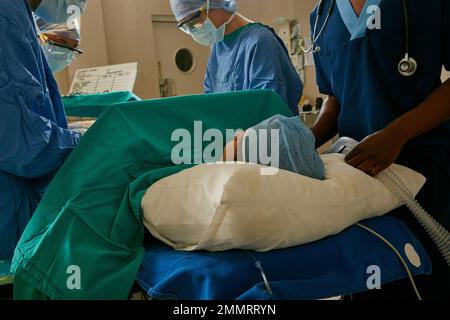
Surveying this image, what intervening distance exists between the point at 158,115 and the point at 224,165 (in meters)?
0.29

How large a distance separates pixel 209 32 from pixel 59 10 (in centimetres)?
74

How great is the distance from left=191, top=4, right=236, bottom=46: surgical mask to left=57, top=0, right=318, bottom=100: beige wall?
1922 millimetres

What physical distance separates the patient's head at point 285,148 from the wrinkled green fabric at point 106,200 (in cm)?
19

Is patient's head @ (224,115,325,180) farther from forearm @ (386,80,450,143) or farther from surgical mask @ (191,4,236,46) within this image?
surgical mask @ (191,4,236,46)

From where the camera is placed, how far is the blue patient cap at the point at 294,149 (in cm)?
81

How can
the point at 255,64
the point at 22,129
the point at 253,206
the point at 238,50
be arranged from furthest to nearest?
the point at 238,50, the point at 255,64, the point at 22,129, the point at 253,206

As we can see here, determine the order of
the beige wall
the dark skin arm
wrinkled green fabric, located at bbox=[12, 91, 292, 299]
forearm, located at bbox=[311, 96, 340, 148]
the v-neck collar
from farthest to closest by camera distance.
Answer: the beige wall < forearm, located at bbox=[311, 96, 340, 148] < the v-neck collar < the dark skin arm < wrinkled green fabric, located at bbox=[12, 91, 292, 299]

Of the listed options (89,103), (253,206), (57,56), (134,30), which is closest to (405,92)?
(253,206)

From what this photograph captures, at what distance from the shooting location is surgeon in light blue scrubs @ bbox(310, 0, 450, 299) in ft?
2.82

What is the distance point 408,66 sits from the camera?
0.92 metres

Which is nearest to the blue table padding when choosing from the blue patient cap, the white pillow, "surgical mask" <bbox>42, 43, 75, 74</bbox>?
the white pillow

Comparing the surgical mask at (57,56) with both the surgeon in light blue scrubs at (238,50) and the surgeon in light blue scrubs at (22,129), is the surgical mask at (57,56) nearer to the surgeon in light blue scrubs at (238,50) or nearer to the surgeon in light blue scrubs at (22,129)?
the surgeon in light blue scrubs at (238,50)

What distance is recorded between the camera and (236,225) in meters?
0.65

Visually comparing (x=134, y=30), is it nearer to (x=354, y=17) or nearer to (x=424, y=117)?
(x=354, y=17)
